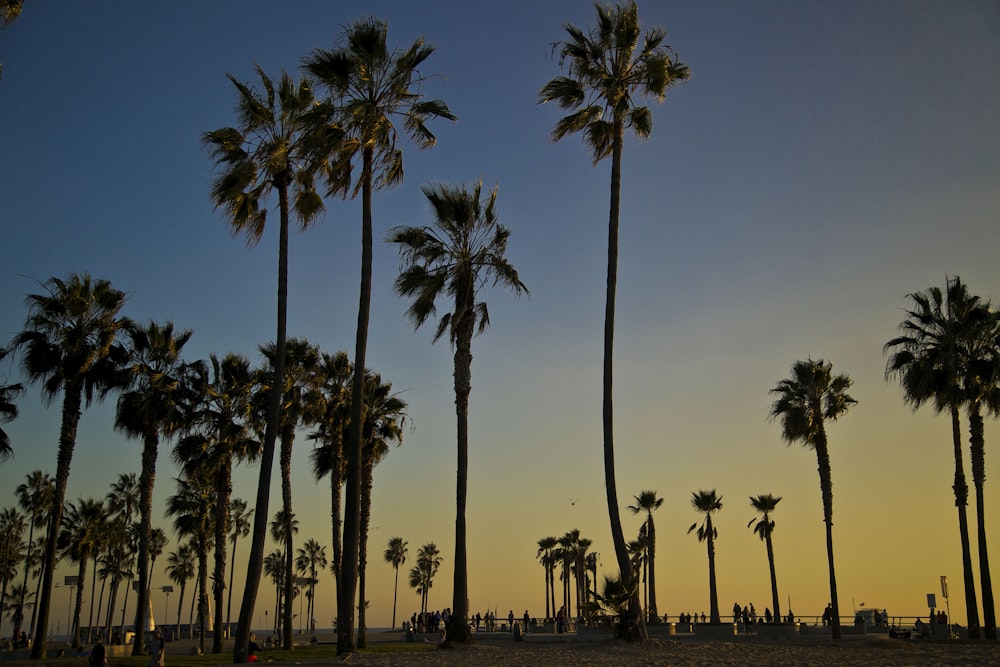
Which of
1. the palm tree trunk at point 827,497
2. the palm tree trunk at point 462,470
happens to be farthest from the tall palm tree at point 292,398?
the palm tree trunk at point 827,497

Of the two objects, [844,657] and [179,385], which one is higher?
[179,385]

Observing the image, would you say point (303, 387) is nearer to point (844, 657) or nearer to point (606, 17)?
point (606, 17)

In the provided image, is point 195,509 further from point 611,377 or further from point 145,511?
point 611,377

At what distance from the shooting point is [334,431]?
1502 inches

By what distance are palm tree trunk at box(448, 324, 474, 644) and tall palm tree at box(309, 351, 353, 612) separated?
10406mm

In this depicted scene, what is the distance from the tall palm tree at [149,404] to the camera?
33.6 meters

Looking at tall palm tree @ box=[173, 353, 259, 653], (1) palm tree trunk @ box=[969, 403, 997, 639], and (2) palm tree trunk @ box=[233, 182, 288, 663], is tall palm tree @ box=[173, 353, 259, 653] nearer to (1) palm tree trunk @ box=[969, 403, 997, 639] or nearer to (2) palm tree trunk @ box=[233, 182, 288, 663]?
(2) palm tree trunk @ box=[233, 182, 288, 663]

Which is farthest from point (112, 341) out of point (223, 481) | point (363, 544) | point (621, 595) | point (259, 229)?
point (621, 595)

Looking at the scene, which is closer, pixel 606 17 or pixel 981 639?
pixel 606 17

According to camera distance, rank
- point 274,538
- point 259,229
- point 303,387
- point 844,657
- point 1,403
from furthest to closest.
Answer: point 274,538
point 303,387
point 1,403
point 259,229
point 844,657

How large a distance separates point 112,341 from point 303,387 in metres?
8.29

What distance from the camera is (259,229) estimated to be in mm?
26781

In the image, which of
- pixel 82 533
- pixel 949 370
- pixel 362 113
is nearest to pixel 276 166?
pixel 362 113

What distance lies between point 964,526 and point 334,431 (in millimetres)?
27399
